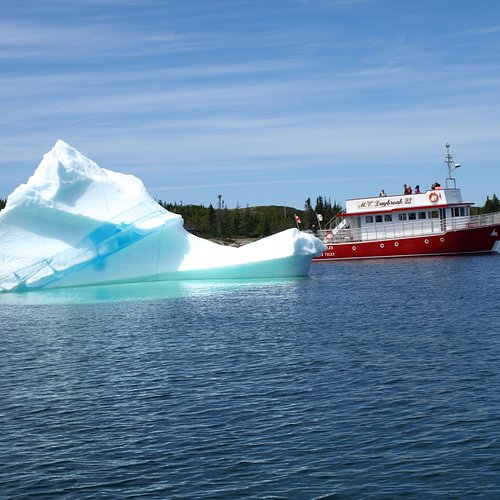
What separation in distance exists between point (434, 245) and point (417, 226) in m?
1.81

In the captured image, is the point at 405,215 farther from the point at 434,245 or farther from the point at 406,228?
the point at 434,245

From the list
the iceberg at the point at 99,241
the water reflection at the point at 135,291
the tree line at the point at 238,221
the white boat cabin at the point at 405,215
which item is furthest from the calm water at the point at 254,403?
the tree line at the point at 238,221

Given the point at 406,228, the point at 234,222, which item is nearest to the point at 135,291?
the point at 406,228

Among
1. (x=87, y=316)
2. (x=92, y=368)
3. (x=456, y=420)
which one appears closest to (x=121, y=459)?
(x=456, y=420)

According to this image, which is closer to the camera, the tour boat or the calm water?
the calm water

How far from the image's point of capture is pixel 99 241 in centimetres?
3975

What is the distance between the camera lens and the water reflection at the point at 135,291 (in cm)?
3684

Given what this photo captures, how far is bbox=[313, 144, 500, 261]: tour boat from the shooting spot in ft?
185

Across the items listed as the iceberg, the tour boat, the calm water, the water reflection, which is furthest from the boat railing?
the calm water

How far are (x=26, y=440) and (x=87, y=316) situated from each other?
16.5 metres

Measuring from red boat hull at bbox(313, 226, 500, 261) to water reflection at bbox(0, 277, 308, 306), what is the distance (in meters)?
14.9

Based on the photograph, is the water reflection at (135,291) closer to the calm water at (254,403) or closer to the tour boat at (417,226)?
the calm water at (254,403)

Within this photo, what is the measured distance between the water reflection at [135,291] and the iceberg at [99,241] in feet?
1.64

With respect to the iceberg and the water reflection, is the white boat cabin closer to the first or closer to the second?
the water reflection
